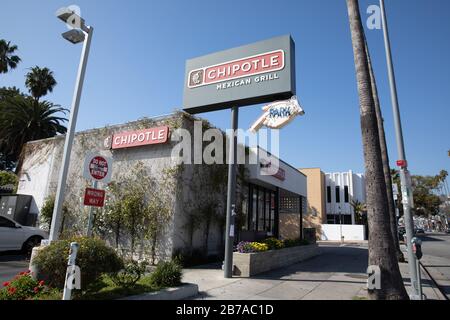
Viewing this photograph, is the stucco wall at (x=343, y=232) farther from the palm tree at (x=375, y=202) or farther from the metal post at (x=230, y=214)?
the palm tree at (x=375, y=202)

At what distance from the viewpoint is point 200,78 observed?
483 inches

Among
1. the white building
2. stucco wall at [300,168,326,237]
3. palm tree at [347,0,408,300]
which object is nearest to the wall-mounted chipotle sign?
palm tree at [347,0,408,300]

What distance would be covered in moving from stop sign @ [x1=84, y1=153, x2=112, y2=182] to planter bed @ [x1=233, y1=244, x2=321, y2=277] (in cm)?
493

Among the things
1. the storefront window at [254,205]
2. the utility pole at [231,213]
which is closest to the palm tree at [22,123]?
the storefront window at [254,205]

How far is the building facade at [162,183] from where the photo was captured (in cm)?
1241

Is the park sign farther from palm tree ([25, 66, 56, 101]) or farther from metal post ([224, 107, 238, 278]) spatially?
palm tree ([25, 66, 56, 101])

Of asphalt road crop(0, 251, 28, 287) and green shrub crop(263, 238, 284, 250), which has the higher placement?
green shrub crop(263, 238, 284, 250)

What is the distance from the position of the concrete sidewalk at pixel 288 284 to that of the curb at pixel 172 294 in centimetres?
27

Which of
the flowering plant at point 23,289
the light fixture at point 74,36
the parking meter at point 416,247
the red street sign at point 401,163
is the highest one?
the light fixture at point 74,36

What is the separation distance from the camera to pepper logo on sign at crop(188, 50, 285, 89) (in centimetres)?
1091

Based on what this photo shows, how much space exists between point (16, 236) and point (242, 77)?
11082mm
